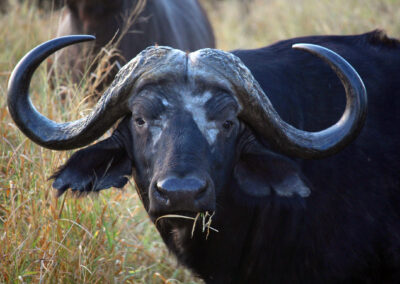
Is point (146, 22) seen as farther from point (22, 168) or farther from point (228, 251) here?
point (228, 251)

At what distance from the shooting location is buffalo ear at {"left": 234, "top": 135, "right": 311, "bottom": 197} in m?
3.37

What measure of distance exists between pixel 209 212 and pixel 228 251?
0.55 meters

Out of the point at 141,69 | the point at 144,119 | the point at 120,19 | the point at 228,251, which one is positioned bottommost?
the point at 228,251

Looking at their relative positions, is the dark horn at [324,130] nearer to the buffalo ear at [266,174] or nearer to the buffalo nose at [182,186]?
the buffalo ear at [266,174]

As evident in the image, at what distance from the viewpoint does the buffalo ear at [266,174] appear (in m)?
3.37

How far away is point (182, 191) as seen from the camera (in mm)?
2883

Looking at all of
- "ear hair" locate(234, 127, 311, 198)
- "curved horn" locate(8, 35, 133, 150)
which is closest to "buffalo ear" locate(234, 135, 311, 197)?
"ear hair" locate(234, 127, 311, 198)

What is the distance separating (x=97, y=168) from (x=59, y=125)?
0.34m

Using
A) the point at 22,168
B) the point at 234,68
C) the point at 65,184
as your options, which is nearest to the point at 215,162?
the point at 234,68

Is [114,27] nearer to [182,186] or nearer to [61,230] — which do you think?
[61,230]

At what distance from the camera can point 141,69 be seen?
3322 mm

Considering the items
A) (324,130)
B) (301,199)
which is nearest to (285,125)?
(324,130)

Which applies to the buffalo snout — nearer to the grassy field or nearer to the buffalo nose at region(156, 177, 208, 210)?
the buffalo nose at region(156, 177, 208, 210)

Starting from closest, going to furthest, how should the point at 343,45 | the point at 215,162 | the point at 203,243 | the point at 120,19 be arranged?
1. the point at 215,162
2. the point at 203,243
3. the point at 343,45
4. the point at 120,19
